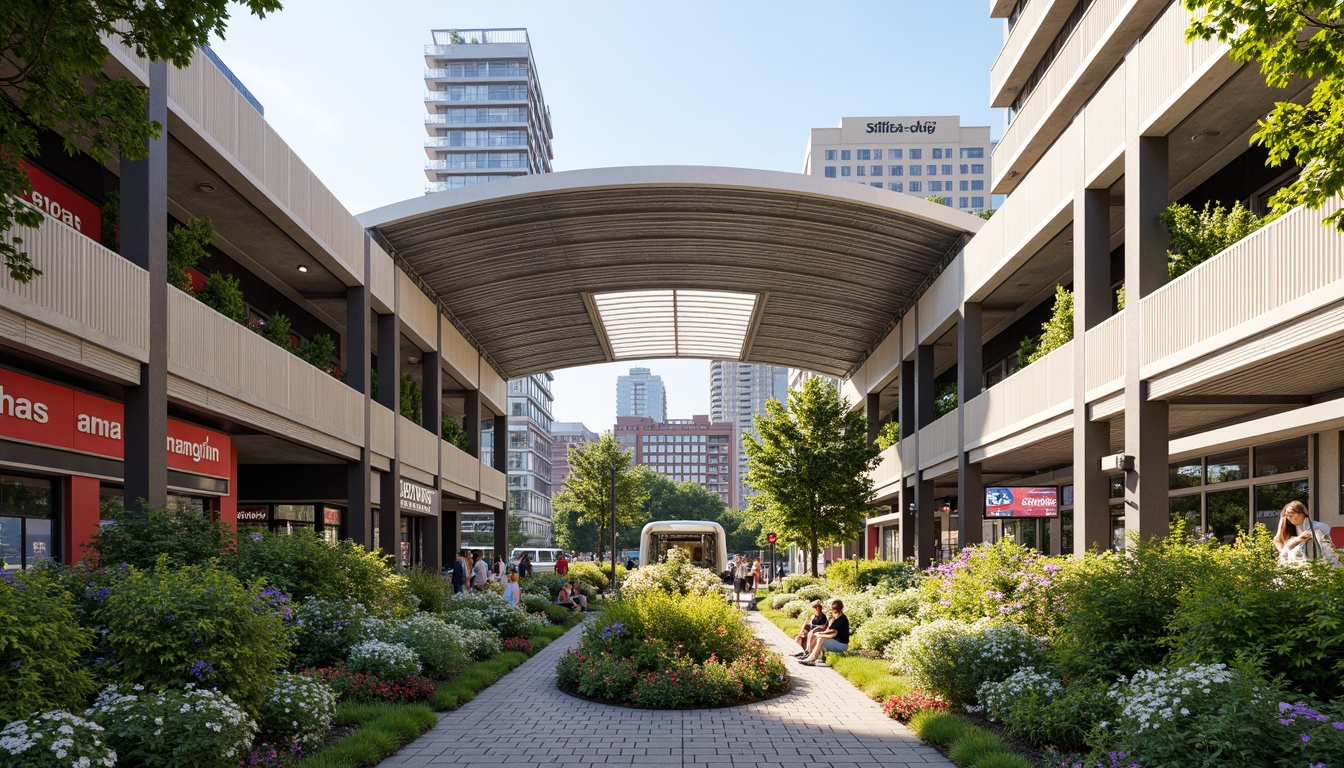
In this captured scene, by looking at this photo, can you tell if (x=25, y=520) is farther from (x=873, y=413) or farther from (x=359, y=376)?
(x=873, y=413)

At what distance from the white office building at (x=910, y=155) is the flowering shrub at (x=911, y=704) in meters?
158

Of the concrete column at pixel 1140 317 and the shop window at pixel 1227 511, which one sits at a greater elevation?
the concrete column at pixel 1140 317

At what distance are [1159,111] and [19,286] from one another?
13.6 meters

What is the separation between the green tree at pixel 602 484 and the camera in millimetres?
55188

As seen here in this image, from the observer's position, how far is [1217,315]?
13.1 meters

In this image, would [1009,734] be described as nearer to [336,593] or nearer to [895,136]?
[336,593]

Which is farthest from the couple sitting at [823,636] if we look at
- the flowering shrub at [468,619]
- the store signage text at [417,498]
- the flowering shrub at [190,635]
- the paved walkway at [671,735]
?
the store signage text at [417,498]

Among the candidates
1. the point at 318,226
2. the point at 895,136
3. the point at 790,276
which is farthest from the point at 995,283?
the point at 895,136

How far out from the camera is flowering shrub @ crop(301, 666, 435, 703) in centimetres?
1180

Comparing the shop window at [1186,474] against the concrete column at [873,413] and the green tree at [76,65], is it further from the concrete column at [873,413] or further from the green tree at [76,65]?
the green tree at [76,65]

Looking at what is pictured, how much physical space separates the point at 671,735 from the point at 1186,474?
636 inches

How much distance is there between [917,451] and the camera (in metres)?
31.0

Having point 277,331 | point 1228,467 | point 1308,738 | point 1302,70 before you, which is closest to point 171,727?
point 1308,738

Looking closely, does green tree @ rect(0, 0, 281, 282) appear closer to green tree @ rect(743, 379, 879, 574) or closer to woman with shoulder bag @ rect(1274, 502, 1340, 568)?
woman with shoulder bag @ rect(1274, 502, 1340, 568)
